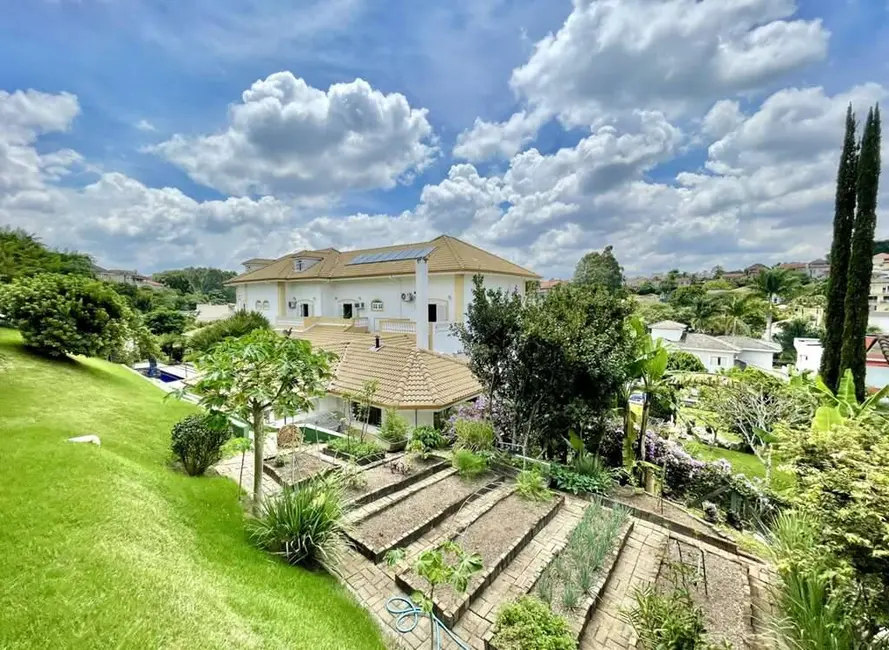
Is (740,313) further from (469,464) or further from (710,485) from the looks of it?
(469,464)

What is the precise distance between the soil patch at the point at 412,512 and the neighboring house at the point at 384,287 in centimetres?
1014

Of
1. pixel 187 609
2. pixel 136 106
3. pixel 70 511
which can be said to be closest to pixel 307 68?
pixel 136 106

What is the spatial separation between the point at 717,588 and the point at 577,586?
2.53 metres

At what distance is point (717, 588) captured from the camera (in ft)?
20.6

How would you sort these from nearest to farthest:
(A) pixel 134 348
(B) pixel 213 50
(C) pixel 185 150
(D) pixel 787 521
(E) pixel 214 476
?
(D) pixel 787 521 < (E) pixel 214 476 < (B) pixel 213 50 < (C) pixel 185 150 < (A) pixel 134 348

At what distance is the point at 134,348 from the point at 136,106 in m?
15.2

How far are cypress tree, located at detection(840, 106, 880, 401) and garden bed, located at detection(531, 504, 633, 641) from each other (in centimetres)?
2222

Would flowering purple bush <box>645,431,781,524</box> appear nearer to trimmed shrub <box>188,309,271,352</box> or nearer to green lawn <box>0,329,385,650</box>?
green lawn <box>0,329,385,650</box>

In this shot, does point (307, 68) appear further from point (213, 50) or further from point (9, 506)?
point (9, 506)

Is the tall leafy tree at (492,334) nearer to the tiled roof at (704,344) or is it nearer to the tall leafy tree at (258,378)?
the tall leafy tree at (258,378)

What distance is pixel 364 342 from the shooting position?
Result: 20.2 metres

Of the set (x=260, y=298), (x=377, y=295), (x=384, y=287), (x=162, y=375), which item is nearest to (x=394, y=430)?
(x=384, y=287)

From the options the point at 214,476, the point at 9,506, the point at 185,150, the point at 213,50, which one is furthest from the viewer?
the point at 185,150

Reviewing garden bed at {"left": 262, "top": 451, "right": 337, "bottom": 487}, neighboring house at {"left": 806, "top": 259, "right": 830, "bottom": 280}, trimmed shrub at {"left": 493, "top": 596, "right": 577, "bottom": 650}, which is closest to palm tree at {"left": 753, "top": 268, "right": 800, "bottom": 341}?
garden bed at {"left": 262, "top": 451, "right": 337, "bottom": 487}
